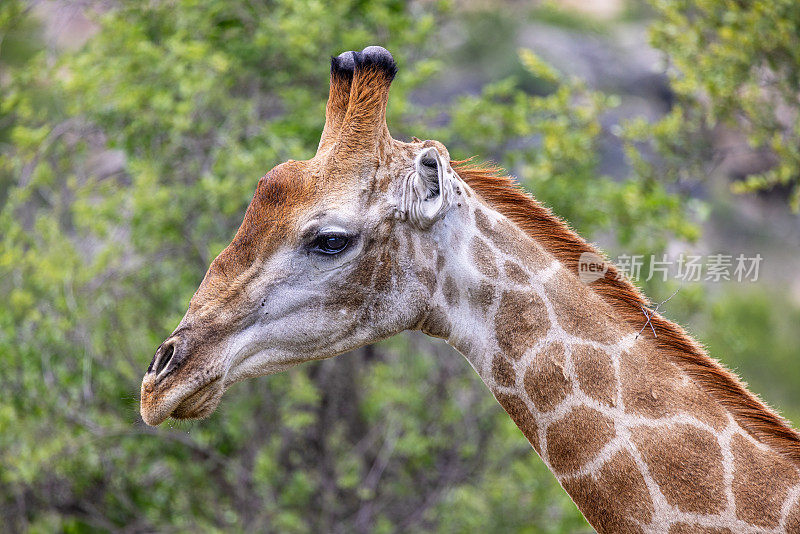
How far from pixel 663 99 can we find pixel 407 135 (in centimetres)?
2251

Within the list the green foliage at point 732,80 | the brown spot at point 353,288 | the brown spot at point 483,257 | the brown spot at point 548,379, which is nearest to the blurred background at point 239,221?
the green foliage at point 732,80

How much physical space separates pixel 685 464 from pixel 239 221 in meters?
5.15

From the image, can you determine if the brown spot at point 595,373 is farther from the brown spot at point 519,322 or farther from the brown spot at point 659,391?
the brown spot at point 519,322

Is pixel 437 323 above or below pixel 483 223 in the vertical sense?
below

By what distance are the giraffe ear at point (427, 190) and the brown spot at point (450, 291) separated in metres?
0.24

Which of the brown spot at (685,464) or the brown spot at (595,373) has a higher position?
the brown spot at (595,373)

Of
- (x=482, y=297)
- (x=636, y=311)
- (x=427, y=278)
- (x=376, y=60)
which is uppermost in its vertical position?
(x=376, y=60)

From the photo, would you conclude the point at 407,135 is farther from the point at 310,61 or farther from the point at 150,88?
the point at 150,88

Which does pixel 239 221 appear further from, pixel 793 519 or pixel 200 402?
pixel 793 519

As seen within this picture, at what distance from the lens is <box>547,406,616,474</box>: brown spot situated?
9.61 ft

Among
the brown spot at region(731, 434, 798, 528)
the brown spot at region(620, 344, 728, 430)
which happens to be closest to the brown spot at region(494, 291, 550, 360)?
the brown spot at region(620, 344, 728, 430)

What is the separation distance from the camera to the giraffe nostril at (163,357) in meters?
2.91

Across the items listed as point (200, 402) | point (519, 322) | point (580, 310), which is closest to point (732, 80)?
point (580, 310)

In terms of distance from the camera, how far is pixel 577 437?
9.71 ft
